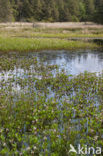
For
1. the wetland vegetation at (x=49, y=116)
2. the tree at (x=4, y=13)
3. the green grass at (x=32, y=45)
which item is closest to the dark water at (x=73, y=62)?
the green grass at (x=32, y=45)

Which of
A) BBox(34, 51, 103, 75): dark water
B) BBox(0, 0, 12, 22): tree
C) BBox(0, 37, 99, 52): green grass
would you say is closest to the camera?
BBox(34, 51, 103, 75): dark water

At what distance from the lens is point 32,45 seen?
2291cm

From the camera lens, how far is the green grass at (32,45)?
850 inches

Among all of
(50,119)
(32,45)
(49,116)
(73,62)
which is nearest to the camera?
(49,116)

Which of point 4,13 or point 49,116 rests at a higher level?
point 49,116

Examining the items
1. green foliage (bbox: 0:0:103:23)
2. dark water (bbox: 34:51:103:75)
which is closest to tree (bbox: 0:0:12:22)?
green foliage (bbox: 0:0:103:23)

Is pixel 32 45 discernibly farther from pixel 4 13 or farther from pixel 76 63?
pixel 4 13

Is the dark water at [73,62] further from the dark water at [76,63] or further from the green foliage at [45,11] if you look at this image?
the green foliage at [45,11]

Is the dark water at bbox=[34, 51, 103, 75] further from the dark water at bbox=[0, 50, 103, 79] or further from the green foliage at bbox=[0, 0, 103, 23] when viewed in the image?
the green foliage at bbox=[0, 0, 103, 23]

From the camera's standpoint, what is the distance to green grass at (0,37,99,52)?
21.6 metres

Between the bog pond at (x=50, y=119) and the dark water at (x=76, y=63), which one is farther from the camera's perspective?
the dark water at (x=76, y=63)

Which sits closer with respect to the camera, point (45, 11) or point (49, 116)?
point (49, 116)

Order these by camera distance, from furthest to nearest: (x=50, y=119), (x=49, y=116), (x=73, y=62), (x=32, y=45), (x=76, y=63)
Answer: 1. (x=32, y=45)
2. (x=73, y=62)
3. (x=76, y=63)
4. (x=50, y=119)
5. (x=49, y=116)

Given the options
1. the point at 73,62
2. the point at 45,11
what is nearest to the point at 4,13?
the point at 45,11
